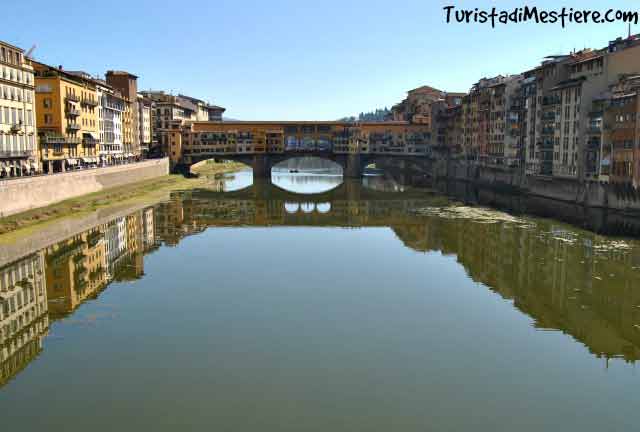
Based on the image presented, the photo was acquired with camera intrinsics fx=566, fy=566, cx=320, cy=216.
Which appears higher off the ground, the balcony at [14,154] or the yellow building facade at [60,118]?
the yellow building facade at [60,118]

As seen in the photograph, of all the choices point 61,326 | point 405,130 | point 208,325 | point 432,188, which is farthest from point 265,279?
point 405,130

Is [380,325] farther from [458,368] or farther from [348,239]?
[348,239]

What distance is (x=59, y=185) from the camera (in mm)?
59594

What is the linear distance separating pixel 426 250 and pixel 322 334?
70.1 feet

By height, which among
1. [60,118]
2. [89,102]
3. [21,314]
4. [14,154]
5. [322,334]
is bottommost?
[322,334]

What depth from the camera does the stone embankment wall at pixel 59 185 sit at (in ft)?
156

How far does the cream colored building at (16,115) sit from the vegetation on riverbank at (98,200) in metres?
6.01

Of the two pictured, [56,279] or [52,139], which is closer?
[56,279]

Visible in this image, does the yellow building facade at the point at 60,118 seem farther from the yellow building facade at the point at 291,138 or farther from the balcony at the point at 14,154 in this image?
the yellow building facade at the point at 291,138

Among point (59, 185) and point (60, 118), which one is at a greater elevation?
point (60, 118)

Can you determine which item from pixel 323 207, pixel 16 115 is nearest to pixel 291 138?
pixel 323 207

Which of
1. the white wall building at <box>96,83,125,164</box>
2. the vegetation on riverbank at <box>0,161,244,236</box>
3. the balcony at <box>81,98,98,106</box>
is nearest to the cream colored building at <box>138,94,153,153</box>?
the white wall building at <box>96,83,125,164</box>

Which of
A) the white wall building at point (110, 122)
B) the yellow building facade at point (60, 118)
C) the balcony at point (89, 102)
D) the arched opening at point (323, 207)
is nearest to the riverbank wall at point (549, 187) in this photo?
the arched opening at point (323, 207)

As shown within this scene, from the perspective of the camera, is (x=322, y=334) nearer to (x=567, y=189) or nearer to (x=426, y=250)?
(x=426, y=250)
